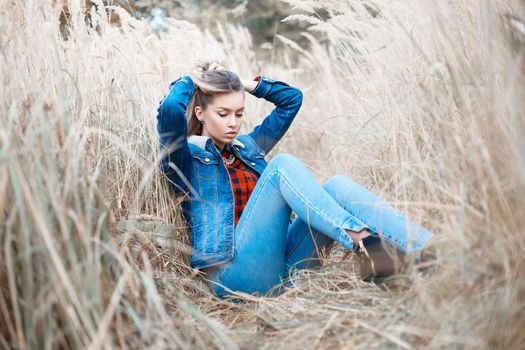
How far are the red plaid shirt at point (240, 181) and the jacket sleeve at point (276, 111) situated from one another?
248 mm

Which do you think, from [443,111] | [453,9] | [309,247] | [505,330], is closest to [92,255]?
[505,330]

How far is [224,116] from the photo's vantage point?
7.24 ft

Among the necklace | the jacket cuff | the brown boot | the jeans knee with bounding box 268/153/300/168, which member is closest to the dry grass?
the brown boot

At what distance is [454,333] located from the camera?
115 centimetres

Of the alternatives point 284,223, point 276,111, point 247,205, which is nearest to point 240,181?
point 247,205

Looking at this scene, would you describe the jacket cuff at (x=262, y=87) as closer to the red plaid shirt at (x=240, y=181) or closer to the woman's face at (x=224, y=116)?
the woman's face at (x=224, y=116)

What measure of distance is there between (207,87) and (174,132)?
288 millimetres

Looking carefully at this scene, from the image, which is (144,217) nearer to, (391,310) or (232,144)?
(232,144)

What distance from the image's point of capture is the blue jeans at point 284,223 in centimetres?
171

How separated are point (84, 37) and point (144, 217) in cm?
88

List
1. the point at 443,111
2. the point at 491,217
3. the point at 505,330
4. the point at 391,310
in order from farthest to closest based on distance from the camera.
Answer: the point at 443,111 < the point at 391,310 < the point at 491,217 < the point at 505,330

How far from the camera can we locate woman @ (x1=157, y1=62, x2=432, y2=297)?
1.62m

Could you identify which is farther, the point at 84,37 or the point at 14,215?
the point at 84,37

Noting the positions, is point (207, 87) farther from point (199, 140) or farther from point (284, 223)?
point (284, 223)
